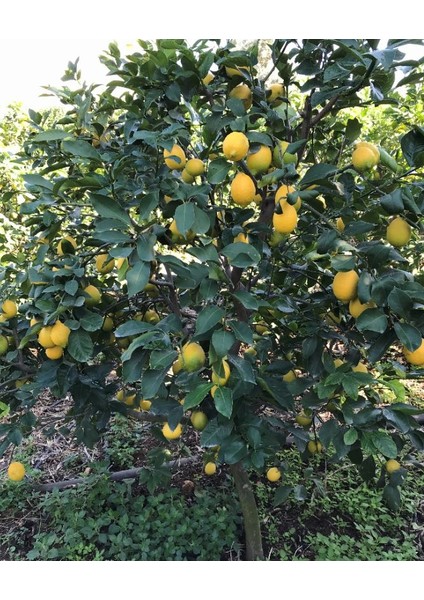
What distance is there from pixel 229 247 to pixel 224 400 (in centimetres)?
32

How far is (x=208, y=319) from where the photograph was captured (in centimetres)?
93

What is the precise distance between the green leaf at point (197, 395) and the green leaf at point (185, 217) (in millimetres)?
331

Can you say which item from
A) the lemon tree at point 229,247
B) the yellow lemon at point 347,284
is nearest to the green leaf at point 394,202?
the lemon tree at point 229,247

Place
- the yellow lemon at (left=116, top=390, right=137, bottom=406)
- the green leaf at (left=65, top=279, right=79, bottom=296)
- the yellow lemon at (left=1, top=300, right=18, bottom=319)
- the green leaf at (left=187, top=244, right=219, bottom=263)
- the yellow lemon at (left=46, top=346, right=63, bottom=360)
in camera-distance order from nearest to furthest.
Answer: the green leaf at (left=187, top=244, right=219, bottom=263), the green leaf at (left=65, top=279, right=79, bottom=296), the yellow lemon at (left=46, top=346, right=63, bottom=360), the yellow lemon at (left=1, top=300, right=18, bottom=319), the yellow lemon at (left=116, top=390, right=137, bottom=406)

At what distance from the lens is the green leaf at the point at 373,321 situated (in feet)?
2.87

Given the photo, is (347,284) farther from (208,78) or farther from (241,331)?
(208,78)

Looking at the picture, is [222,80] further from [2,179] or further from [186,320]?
[2,179]

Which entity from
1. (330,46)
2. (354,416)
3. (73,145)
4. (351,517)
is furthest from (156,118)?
(351,517)

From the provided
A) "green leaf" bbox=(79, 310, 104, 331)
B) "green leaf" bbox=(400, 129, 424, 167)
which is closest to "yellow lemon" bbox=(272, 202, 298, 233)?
"green leaf" bbox=(400, 129, 424, 167)

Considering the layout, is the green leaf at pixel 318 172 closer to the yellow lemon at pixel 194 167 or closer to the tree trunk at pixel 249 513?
the yellow lemon at pixel 194 167

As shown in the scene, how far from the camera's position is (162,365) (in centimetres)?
98

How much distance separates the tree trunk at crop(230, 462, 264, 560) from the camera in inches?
63.5

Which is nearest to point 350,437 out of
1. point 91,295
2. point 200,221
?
point 200,221

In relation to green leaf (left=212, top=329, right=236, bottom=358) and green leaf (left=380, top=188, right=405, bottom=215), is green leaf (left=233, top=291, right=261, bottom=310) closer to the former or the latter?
green leaf (left=212, top=329, right=236, bottom=358)
